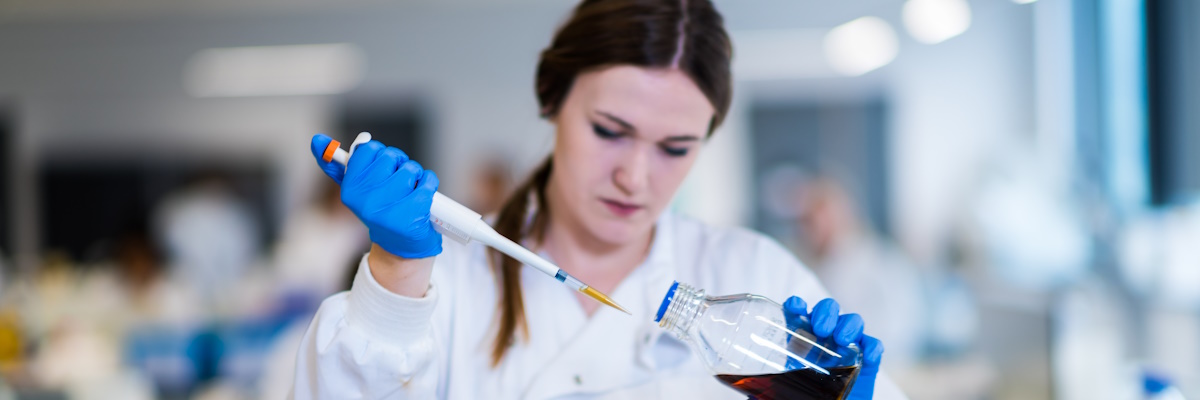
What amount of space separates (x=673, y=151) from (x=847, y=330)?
0.32 m

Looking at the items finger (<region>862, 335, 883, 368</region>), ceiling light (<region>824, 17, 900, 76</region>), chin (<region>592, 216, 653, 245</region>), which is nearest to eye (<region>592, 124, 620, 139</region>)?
chin (<region>592, 216, 653, 245</region>)

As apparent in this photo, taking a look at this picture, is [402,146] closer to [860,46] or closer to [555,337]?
[860,46]

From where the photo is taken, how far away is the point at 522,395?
0.90 meters

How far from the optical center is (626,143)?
3.05 feet

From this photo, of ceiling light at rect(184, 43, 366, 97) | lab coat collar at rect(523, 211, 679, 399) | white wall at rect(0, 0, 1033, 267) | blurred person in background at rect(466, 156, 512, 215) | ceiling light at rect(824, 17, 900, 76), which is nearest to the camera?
lab coat collar at rect(523, 211, 679, 399)

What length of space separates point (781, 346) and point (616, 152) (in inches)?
12.2

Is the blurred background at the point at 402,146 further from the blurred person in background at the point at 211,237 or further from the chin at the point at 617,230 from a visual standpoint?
the chin at the point at 617,230

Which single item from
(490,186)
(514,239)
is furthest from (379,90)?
(514,239)

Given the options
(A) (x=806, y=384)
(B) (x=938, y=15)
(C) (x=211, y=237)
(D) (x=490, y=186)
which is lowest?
(C) (x=211, y=237)

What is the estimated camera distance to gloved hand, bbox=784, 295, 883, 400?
0.73 m

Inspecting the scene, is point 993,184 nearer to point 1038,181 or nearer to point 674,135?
point 1038,181

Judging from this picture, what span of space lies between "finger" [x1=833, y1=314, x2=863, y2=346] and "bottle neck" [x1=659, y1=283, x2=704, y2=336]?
5.1 inches

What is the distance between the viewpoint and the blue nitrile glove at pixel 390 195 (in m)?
0.69

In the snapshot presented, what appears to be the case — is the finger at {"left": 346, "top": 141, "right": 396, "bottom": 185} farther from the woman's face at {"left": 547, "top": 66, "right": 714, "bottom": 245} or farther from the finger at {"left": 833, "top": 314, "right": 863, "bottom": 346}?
the finger at {"left": 833, "top": 314, "right": 863, "bottom": 346}
